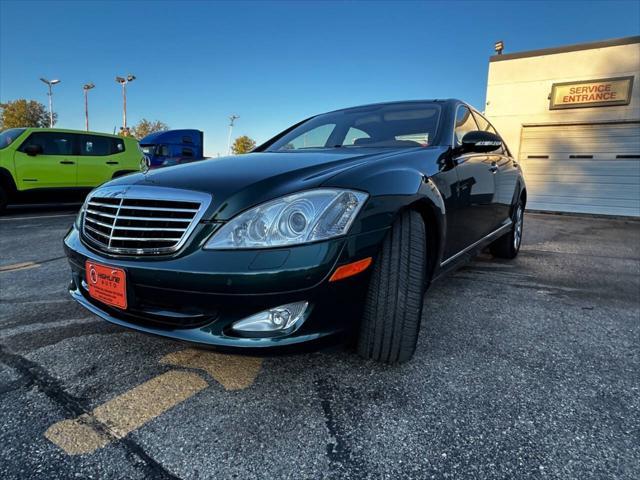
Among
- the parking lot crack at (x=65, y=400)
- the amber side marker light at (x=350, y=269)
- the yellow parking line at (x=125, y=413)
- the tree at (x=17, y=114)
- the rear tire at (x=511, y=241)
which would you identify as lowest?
the parking lot crack at (x=65, y=400)

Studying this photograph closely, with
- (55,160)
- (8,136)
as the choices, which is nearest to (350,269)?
(55,160)

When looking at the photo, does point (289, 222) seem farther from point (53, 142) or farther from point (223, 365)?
point (53, 142)

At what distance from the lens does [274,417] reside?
1421 mm

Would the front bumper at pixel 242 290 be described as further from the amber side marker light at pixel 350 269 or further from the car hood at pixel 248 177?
the car hood at pixel 248 177

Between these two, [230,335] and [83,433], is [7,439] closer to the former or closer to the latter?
[83,433]

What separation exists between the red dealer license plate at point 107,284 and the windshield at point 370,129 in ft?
4.73

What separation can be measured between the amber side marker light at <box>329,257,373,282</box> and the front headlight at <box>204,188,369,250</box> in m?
0.12

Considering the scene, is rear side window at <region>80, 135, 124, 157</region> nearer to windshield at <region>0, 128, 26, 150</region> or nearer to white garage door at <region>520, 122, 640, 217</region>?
windshield at <region>0, 128, 26, 150</region>

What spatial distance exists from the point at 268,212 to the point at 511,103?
11.5 metres

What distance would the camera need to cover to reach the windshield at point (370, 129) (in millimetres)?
2439

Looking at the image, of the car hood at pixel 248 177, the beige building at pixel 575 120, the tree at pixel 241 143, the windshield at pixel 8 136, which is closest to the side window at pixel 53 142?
the windshield at pixel 8 136

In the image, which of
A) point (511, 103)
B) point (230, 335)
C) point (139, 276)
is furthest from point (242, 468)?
point (511, 103)

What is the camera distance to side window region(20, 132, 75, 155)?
7.04 m

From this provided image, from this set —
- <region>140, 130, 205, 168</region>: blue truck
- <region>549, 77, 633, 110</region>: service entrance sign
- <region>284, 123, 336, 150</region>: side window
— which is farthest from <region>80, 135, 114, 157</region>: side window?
<region>549, 77, 633, 110</region>: service entrance sign
